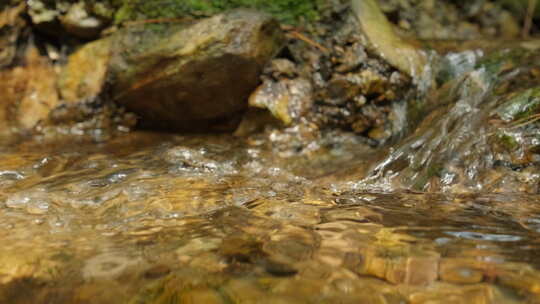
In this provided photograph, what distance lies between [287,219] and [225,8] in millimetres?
3476

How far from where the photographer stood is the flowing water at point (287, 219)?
4.99 feet

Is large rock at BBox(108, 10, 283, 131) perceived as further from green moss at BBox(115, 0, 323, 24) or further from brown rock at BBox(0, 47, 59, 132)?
brown rock at BBox(0, 47, 59, 132)

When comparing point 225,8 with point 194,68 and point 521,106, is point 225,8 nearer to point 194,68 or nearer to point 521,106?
point 194,68

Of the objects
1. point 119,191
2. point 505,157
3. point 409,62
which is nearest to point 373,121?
point 409,62

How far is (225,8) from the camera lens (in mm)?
4984

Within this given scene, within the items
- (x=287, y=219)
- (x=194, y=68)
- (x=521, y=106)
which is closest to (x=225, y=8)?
(x=194, y=68)

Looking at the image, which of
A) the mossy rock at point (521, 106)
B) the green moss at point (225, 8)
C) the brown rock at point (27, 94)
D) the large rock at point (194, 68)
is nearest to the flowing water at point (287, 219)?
the mossy rock at point (521, 106)

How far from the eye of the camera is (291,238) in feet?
6.35

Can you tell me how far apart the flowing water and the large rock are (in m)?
0.66

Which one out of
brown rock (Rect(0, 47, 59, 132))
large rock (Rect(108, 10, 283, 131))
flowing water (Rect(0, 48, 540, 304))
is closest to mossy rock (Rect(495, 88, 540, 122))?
flowing water (Rect(0, 48, 540, 304))

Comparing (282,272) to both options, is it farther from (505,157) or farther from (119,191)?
(505,157)

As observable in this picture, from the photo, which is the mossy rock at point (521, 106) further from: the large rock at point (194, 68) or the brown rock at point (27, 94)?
the brown rock at point (27, 94)

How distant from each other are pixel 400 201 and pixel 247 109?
2521 millimetres

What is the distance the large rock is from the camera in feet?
14.3
